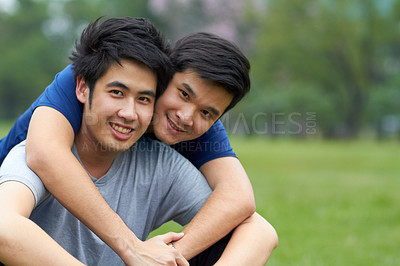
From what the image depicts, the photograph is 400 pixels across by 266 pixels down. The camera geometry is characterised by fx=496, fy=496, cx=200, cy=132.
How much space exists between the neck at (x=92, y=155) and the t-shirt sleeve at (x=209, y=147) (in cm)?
51

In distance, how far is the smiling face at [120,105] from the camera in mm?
2566

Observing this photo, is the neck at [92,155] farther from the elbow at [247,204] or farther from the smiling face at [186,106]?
the elbow at [247,204]

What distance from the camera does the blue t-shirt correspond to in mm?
Result: 2600

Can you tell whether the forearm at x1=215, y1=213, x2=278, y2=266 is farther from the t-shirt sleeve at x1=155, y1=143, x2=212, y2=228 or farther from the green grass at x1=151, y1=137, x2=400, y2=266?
the green grass at x1=151, y1=137, x2=400, y2=266

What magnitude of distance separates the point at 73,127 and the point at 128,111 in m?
0.31

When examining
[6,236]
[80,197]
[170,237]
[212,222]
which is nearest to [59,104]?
[80,197]

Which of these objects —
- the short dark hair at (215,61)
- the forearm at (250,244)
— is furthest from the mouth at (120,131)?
the forearm at (250,244)

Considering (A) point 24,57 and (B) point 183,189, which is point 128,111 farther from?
(A) point 24,57

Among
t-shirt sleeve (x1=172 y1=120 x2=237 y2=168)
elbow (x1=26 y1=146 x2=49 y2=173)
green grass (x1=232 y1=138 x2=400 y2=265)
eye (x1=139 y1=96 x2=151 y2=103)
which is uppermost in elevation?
eye (x1=139 y1=96 x2=151 y2=103)

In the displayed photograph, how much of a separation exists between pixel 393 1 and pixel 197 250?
2929 cm

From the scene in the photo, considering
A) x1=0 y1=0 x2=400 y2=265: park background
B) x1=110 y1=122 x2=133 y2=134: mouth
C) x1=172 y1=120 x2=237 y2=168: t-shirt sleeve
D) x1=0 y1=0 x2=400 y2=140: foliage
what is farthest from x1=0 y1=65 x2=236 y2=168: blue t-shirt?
x1=0 y1=0 x2=400 y2=140: foliage

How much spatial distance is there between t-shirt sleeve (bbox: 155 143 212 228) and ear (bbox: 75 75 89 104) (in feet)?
1.92

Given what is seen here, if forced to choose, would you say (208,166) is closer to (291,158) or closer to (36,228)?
(36,228)

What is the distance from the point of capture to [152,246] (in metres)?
2.43
